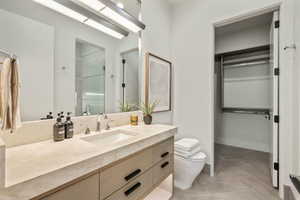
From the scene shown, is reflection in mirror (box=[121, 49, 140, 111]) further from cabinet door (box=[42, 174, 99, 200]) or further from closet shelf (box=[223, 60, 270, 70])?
closet shelf (box=[223, 60, 270, 70])

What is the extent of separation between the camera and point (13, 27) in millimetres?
937

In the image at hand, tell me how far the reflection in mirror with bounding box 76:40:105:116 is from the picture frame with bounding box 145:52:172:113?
65 cm

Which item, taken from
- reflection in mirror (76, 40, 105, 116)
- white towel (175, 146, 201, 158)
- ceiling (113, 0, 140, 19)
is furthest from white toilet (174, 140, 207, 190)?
ceiling (113, 0, 140, 19)

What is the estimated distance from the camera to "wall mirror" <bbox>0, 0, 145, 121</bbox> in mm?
980

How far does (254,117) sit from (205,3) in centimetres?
257

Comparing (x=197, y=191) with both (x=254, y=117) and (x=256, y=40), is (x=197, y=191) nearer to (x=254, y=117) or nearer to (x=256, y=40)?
(x=254, y=117)

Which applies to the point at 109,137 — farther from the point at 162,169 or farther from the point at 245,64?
the point at 245,64

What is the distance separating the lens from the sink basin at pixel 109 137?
45.1 inches

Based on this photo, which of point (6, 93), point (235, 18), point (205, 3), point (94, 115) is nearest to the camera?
point (6, 93)

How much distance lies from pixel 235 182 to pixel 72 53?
8.06 ft

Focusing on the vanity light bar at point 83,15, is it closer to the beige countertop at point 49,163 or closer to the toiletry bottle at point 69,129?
the toiletry bottle at point 69,129

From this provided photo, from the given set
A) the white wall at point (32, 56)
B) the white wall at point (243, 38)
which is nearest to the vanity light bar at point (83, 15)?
the white wall at point (32, 56)
